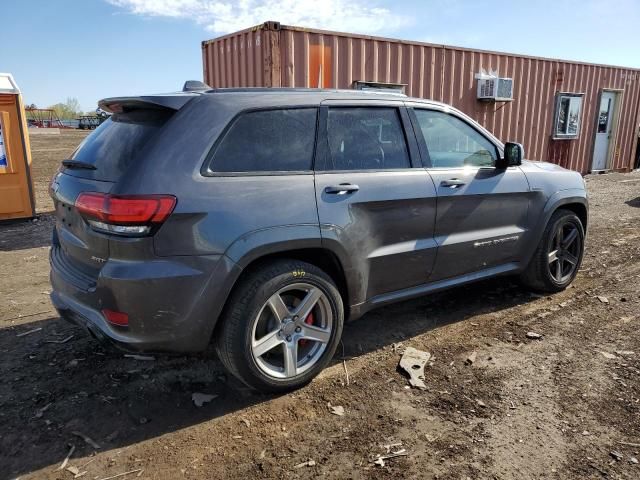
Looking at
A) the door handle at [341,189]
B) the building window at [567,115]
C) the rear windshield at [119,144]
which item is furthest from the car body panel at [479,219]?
the building window at [567,115]

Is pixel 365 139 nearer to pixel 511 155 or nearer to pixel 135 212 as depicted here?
pixel 511 155

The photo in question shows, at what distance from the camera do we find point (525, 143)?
12102 mm

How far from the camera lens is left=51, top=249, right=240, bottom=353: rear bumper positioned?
2.49 metres

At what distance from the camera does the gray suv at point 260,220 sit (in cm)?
253

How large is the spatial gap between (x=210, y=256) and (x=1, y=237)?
5868mm

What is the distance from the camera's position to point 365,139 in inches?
131

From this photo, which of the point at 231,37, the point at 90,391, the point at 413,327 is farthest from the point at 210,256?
the point at 231,37

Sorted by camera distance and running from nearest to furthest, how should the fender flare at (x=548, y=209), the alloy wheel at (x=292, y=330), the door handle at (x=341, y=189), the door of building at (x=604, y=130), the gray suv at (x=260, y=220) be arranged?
the gray suv at (x=260, y=220) < the alloy wheel at (x=292, y=330) < the door handle at (x=341, y=189) < the fender flare at (x=548, y=209) < the door of building at (x=604, y=130)

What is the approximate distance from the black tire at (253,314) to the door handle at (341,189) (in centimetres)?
47

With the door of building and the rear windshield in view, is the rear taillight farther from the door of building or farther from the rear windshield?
the door of building

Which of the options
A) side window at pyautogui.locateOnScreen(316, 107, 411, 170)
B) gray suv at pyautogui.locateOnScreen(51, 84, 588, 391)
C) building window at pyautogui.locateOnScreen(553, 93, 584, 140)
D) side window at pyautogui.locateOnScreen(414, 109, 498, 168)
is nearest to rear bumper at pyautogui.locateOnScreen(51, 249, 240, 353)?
gray suv at pyautogui.locateOnScreen(51, 84, 588, 391)

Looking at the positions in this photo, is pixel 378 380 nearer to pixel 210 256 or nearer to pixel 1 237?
pixel 210 256

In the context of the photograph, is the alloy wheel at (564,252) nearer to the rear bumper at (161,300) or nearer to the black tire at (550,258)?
the black tire at (550,258)

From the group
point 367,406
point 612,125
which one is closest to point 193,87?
point 367,406
